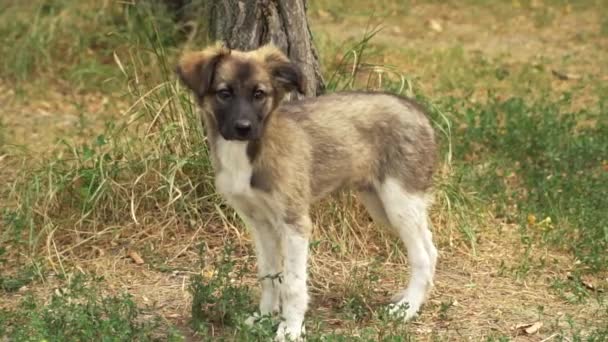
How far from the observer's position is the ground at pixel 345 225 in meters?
6.23

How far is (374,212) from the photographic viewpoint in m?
6.48

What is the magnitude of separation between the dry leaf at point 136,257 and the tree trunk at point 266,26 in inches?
56.8

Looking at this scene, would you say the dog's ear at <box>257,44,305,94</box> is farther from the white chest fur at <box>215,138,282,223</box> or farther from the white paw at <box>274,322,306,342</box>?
the white paw at <box>274,322,306,342</box>

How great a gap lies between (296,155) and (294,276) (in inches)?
24.9

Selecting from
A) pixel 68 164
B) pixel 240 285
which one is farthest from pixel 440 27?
pixel 240 285

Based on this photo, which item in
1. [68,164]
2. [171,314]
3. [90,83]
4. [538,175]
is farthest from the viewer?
[90,83]

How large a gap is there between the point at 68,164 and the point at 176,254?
4.43ft

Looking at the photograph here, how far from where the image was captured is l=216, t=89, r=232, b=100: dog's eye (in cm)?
543

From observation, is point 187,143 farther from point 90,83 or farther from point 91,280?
point 90,83

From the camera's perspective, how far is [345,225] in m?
7.05

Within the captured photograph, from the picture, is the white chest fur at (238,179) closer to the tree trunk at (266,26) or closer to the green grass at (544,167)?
the tree trunk at (266,26)

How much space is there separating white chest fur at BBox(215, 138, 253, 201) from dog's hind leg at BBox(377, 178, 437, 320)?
946 millimetres

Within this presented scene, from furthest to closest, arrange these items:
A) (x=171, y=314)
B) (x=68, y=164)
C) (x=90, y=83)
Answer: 1. (x=90, y=83)
2. (x=68, y=164)
3. (x=171, y=314)

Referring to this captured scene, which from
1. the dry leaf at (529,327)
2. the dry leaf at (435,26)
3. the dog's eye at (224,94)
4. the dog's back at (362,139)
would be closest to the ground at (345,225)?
the dry leaf at (529,327)
